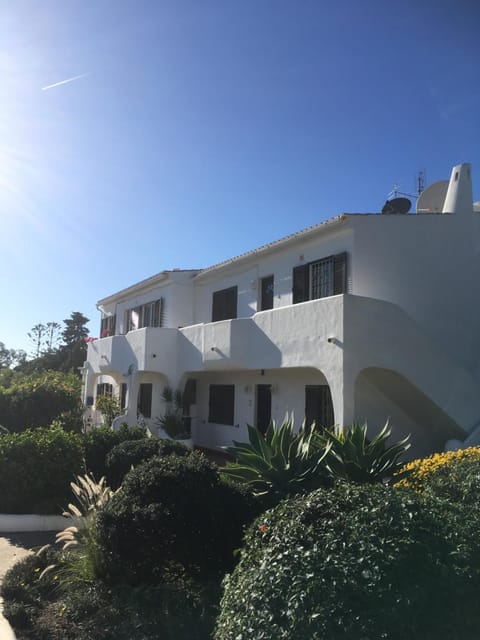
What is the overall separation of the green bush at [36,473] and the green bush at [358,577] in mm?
5671

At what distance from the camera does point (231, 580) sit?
12.3 feet

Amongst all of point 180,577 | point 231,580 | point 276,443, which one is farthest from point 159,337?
point 231,580

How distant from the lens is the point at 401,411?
12125 millimetres

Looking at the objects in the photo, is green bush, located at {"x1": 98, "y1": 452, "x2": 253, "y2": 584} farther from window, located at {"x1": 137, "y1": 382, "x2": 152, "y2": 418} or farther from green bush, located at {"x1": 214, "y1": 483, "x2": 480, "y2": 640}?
window, located at {"x1": 137, "y1": 382, "x2": 152, "y2": 418}

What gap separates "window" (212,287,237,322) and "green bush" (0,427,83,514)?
9238 millimetres

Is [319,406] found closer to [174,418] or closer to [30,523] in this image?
[174,418]

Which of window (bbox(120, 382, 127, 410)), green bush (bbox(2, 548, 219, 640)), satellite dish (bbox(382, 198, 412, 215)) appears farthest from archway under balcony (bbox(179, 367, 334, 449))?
green bush (bbox(2, 548, 219, 640))

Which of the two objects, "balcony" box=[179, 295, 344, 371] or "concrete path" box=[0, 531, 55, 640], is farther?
"balcony" box=[179, 295, 344, 371]

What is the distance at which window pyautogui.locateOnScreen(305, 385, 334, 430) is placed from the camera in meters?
12.9

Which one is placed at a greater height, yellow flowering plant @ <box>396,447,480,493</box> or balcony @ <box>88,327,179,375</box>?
balcony @ <box>88,327,179,375</box>

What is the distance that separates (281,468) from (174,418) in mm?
10156

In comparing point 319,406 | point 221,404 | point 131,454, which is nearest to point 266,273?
point 319,406

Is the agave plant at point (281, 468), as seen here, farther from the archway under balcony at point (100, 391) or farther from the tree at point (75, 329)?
the tree at point (75, 329)

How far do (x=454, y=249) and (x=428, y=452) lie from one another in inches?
223
